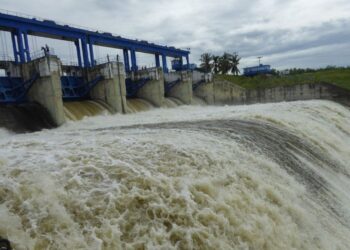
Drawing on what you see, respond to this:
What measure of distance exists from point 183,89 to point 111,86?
8702 mm

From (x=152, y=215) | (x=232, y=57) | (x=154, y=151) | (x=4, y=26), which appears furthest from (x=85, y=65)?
(x=232, y=57)

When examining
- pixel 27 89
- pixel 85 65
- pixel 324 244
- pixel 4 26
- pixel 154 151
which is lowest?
pixel 324 244

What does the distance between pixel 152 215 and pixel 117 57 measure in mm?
14737

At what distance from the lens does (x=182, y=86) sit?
80.9ft

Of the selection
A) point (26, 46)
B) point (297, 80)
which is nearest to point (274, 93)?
point (297, 80)

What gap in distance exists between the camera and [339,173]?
779 cm

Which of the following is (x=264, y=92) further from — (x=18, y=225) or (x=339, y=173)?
(x=18, y=225)

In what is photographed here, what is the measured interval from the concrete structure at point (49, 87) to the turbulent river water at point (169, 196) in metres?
6.81

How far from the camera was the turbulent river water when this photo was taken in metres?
3.51

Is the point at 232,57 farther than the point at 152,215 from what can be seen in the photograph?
Yes

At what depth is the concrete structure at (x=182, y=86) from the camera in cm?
2436

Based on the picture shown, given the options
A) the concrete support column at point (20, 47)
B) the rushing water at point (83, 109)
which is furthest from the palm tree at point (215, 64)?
the concrete support column at point (20, 47)

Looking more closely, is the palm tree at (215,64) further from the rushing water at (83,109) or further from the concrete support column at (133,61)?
the rushing water at (83,109)

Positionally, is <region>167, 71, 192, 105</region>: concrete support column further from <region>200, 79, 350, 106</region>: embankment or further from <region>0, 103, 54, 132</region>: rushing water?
<region>0, 103, 54, 132</region>: rushing water
